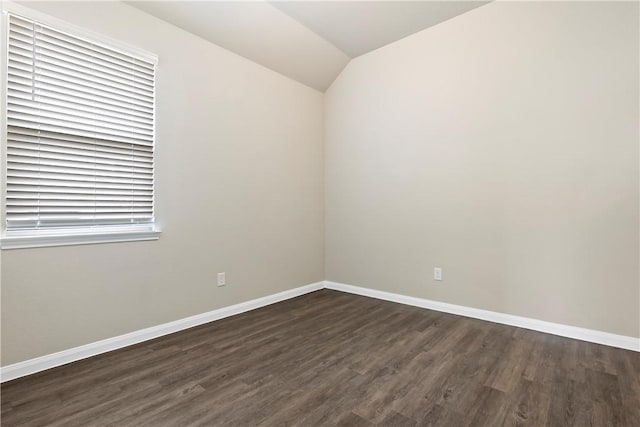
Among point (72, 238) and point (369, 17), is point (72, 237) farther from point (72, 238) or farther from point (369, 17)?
point (369, 17)

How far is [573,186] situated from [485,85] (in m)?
1.17

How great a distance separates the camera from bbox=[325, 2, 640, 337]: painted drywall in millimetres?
2422

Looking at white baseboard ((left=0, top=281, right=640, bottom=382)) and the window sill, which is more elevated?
the window sill

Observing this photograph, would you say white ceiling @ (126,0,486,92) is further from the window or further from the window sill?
the window sill

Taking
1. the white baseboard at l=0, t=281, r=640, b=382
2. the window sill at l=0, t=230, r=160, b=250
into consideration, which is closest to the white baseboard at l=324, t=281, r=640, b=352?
the white baseboard at l=0, t=281, r=640, b=382

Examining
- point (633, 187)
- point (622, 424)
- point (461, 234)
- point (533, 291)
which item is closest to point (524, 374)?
point (622, 424)

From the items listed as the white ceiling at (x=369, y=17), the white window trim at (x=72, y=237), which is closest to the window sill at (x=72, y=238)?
the white window trim at (x=72, y=237)

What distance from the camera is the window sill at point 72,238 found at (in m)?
1.97

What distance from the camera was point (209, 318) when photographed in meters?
2.97

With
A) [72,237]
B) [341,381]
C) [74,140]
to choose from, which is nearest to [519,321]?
[341,381]

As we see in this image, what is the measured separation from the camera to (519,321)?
2.81 meters

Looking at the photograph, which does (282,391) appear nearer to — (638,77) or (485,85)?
(485,85)

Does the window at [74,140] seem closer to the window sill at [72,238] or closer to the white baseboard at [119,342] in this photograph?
the window sill at [72,238]

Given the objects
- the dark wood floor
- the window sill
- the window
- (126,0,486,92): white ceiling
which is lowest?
the dark wood floor
